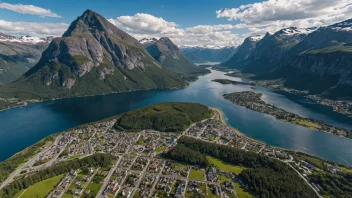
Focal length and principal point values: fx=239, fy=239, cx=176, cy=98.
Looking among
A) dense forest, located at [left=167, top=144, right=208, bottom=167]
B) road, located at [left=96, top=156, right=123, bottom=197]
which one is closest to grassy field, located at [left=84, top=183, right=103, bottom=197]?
road, located at [left=96, top=156, right=123, bottom=197]

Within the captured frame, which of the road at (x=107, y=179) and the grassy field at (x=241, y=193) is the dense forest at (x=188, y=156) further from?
the road at (x=107, y=179)

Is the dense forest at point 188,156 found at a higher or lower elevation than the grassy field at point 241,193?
higher

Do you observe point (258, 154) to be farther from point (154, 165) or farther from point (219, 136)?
point (154, 165)

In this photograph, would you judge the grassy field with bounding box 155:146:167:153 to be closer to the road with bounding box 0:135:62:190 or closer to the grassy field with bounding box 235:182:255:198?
the grassy field with bounding box 235:182:255:198

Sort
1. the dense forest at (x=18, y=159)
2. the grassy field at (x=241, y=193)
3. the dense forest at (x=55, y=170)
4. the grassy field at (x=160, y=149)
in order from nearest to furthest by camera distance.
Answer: the grassy field at (x=241, y=193) → the dense forest at (x=55, y=170) → the dense forest at (x=18, y=159) → the grassy field at (x=160, y=149)

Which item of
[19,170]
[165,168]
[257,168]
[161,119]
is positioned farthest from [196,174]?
[19,170]

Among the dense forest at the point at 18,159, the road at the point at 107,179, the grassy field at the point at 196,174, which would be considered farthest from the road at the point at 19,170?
the grassy field at the point at 196,174

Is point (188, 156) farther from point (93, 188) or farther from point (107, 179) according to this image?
point (93, 188)
